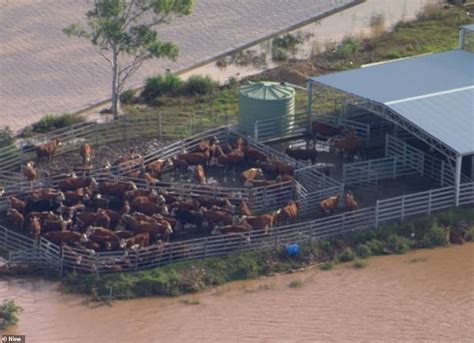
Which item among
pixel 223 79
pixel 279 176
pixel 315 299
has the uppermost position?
pixel 223 79

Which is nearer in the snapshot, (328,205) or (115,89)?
(328,205)

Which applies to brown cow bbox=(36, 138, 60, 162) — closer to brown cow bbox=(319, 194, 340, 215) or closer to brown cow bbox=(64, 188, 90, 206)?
brown cow bbox=(64, 188, 90, 206)

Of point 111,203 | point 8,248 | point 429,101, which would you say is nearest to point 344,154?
point 429,101

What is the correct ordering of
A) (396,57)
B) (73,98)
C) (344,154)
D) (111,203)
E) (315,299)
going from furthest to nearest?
(396,57)
(73,98)
(344,154)
(111,203)
(315,299)

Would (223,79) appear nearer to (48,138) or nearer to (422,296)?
(48,138)

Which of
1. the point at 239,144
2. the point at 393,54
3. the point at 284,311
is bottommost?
the point at 284,311

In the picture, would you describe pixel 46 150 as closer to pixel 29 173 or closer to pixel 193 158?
pixel 29 173

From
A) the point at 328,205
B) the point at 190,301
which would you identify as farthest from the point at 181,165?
the point at 190,301

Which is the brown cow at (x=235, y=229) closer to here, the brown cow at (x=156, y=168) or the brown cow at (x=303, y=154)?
the brown cow at (x=156, y=168)
